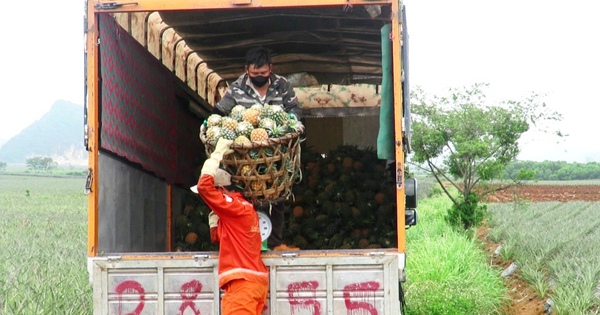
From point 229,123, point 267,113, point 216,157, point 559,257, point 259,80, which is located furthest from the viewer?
point 559,257

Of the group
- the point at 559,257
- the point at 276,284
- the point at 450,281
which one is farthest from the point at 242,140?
the point at 559,257

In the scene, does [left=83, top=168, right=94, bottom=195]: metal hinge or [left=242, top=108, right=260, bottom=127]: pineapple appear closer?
[left=83, top=168, right=94, bottom=195]: metal hinge

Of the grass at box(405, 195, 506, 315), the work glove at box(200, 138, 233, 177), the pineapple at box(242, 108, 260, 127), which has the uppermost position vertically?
the pineapple at box(242, 108, 260, 127)

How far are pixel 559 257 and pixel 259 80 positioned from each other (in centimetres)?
692

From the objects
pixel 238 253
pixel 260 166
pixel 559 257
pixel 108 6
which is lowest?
pixel 559 257

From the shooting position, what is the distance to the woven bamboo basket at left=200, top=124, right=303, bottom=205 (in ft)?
15.5

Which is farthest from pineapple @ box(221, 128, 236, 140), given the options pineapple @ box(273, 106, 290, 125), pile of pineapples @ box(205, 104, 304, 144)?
pineapple @ box(273, 106, 290, 125)

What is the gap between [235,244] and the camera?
4.59 metres

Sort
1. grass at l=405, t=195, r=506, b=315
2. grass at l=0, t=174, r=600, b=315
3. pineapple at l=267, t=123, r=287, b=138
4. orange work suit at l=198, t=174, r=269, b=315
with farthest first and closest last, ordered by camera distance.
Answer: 1. grass at l=405, t=195, r=506, b=315
2. grass at l=0, t=174, r=600, b=315
3. pineapple at l=267, t=123, r=287, b=138
4. orange work suit at l=198, t=174, r=269, b=315

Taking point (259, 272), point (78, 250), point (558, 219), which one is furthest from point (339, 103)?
point (558, 219)

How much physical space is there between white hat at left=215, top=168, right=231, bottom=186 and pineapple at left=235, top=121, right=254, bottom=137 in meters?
0.27

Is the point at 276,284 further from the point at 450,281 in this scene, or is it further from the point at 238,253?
the point at 450,281

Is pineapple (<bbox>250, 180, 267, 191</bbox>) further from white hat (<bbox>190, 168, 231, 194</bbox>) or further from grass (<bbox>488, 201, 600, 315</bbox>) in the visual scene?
grass (<bbox>488, 201, 600, 315</bbox>)

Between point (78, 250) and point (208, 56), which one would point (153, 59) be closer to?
point (208, 56)
